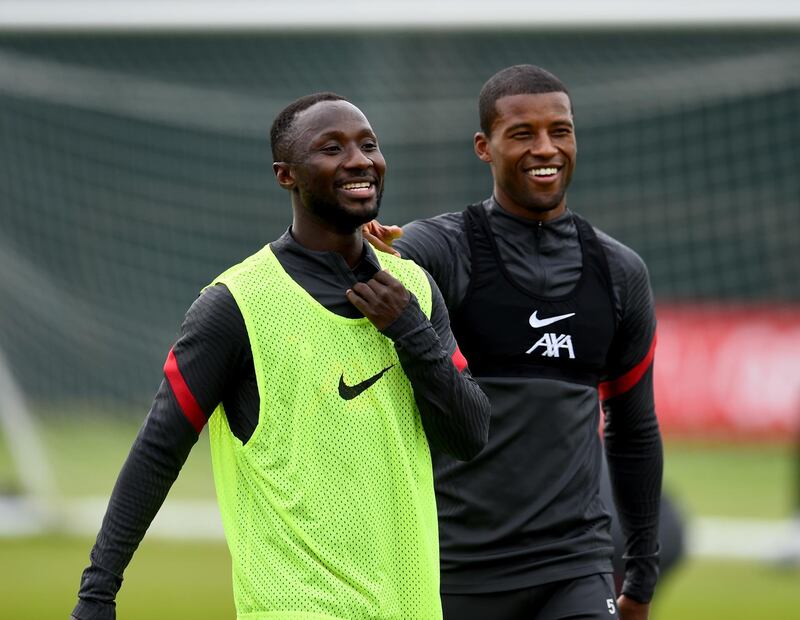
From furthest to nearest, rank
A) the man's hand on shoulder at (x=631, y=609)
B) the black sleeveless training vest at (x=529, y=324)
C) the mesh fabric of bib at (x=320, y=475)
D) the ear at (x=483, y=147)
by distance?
the man's hand on shoulder at (x=631, y=609) → the ear at (x=483, y=147) → the black sleeveless training vest at (x=529, y=324) → the mesh fabric of bib at (x=320, y=475)

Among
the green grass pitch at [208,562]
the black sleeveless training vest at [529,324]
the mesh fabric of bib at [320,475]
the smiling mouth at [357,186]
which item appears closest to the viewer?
the mesh fabric of bib at [320,475]

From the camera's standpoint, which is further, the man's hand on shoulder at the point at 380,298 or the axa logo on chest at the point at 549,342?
the axa logo on chest at the point at 549,342

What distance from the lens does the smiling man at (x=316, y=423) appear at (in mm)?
3486

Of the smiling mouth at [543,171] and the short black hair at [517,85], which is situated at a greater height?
the short black hair at [517,85]

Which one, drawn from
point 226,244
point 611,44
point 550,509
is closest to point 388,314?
point 550,509

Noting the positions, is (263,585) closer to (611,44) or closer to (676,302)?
(676,302)

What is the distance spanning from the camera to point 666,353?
17.1 meters

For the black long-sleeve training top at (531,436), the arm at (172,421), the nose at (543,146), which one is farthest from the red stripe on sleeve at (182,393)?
the nose at (543,146)

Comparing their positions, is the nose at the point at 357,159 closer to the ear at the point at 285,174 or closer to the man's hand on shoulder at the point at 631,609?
the ear at the point at 285,174

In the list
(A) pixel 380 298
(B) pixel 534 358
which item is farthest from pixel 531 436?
(A) pixel 380 298

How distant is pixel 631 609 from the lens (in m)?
5.00

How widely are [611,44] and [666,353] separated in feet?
18.2

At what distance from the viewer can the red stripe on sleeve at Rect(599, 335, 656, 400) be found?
4.87 m

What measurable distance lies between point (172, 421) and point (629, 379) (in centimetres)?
182
